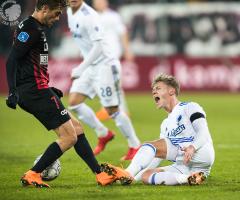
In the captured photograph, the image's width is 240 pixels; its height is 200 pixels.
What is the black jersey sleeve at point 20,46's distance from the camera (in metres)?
7.96

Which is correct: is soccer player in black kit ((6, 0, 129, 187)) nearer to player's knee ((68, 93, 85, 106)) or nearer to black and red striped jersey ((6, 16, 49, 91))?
black and red striped jersey ((6, 16, 49, 91))

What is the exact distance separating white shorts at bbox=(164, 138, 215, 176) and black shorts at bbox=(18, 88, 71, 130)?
1197 mm

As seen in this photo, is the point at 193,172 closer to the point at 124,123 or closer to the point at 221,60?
the point at 124,123

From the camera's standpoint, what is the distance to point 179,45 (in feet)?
80.9

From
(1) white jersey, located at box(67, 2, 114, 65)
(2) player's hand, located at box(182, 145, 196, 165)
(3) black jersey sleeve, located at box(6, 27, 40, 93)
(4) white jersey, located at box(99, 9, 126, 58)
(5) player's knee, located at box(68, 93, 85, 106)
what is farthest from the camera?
(4) white jersey, located at box(99, 9, 126, 58)

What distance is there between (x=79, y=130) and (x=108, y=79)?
327 centimetres

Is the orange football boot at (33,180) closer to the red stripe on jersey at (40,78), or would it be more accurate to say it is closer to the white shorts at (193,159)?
the red stripe on jersey at (40,78)

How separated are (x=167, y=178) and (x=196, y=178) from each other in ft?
1.12

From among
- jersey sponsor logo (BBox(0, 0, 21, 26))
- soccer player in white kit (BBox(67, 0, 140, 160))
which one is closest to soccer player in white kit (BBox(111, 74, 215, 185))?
jersey sponsor logo (BBox(0, 0, 21, 26))

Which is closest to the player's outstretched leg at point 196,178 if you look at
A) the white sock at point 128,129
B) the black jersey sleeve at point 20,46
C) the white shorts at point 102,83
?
Result: the black jersey sleeve at point 20,46

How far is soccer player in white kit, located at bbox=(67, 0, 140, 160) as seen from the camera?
1152 cm

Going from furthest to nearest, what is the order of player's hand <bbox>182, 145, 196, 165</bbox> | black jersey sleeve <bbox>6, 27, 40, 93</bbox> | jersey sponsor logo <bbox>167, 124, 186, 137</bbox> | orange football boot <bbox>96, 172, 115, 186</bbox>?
jersey sponsor logo <bbox>167, 124, 186, 137</bbox> → orange football boot <bbox>96, 172, 115, 186</bbox> → player's hand <bbox>182, 145, 196, 165</bbox> → black jersey sleeve <bbox>6, 27, 40, 93</bbox>

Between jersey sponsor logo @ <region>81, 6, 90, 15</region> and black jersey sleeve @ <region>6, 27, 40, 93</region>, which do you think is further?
jersey sponsor logo @ <region>81, 6, 90, 15</region>

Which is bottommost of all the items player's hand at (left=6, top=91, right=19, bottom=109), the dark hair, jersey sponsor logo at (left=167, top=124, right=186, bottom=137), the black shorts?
jersey sponsor logo at (left=167, top=124, right=186, bottom=137)
